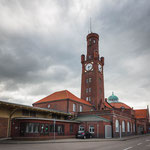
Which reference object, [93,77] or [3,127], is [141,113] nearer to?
[93,77]

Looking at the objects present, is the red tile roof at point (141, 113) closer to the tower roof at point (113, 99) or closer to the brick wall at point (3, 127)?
the tower roof at point (113, 99)

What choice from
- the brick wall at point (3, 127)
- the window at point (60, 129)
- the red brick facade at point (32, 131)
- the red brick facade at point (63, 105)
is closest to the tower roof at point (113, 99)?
the red brick facade at point (63, 105)

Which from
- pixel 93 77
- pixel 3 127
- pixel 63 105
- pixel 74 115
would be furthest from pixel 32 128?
pixel 93 77

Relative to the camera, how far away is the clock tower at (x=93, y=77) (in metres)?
53.3

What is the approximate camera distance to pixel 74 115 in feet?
137

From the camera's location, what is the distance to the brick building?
26141 millimetres

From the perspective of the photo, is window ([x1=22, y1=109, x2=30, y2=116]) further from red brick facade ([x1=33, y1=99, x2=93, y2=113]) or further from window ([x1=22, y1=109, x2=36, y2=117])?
red brick facade ([x1=33, y1=99, x2=93, y2=113])

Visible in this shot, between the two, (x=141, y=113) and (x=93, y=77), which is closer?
(x=93, y=77)

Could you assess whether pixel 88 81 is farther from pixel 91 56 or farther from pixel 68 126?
pixel 68 126

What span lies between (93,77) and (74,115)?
53.4ft

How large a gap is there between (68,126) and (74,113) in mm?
9664

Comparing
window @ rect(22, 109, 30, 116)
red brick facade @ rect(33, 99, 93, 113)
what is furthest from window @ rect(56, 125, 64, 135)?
red brick facade @ rect(33, 99, 93, 113)

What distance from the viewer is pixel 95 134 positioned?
34094mm

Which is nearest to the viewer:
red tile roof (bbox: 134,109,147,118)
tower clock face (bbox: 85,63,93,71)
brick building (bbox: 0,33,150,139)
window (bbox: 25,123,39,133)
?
window (bbox: 25,123,39,133)
